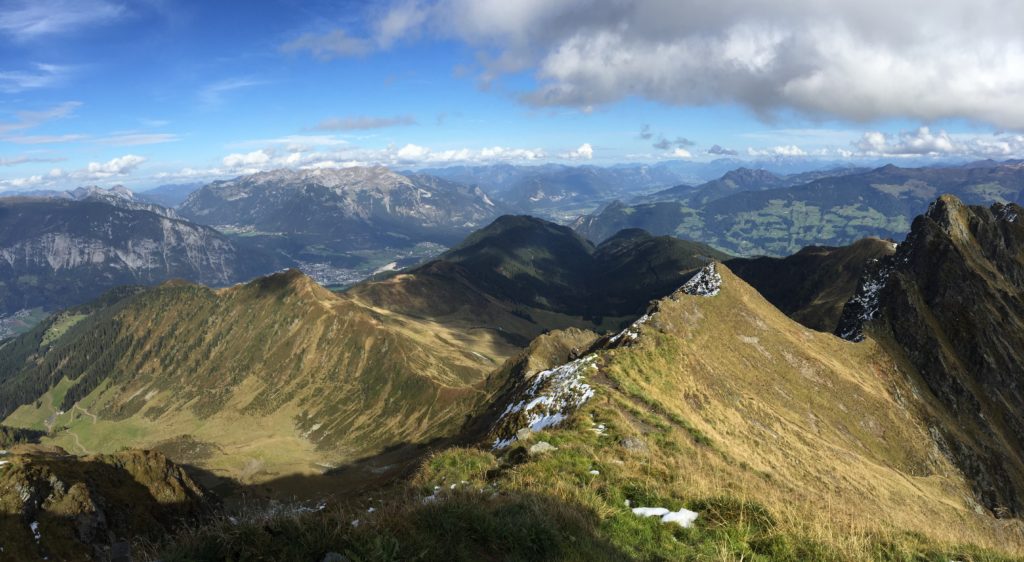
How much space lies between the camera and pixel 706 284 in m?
81.4

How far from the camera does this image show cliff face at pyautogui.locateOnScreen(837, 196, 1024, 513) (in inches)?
2621

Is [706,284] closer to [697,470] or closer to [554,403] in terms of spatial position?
[554,403]

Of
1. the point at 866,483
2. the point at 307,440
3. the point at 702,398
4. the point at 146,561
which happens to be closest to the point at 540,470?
the point at 146,561

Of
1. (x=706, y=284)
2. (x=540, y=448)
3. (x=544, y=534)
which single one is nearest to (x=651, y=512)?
(x=544, y=534)

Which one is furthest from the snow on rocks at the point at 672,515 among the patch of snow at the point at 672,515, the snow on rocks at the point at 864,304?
the snow on rocks at the point at 864,304

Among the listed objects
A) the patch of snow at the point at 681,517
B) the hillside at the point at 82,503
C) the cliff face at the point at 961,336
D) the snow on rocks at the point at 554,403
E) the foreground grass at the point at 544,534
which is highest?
the foreground grass at the point at 544,534

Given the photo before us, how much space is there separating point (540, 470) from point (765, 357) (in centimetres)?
5822

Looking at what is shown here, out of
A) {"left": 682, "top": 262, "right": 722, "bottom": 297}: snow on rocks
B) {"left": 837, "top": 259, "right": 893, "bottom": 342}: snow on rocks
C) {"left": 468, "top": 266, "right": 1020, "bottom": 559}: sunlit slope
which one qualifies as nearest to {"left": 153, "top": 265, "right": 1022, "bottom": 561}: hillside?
{"left": 468, "top": 266, "right": 1020, "bottom": 559}: sunlit slope

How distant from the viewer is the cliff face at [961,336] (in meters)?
66.6

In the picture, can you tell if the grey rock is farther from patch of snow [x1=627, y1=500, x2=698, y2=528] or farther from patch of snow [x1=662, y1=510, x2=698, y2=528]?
patch of snow [x1=662, y1=510, x2=698, y2=528]

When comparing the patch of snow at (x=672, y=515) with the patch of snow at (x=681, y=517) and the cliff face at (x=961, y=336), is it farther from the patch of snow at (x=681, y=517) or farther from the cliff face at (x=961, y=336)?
the cliff face at (x=961, y=336)

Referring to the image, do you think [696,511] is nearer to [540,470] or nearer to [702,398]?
[540,470]

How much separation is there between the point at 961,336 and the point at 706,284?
50.6 m

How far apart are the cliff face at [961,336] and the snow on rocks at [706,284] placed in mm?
30385
